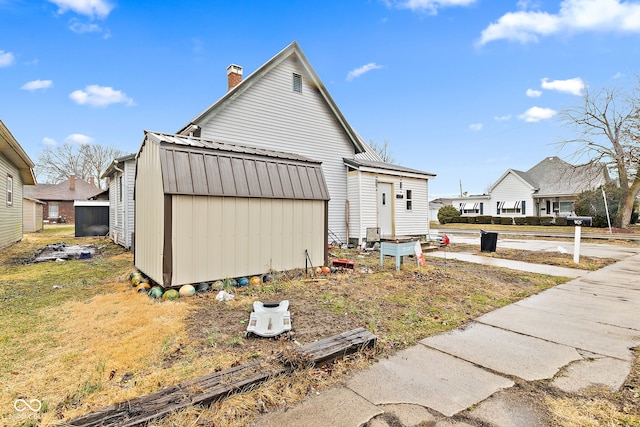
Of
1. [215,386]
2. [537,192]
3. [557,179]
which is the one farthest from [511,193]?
[215,386]

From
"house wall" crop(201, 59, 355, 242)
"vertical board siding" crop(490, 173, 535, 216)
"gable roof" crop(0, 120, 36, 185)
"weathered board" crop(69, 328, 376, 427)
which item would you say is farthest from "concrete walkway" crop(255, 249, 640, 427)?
"vertical board siding" crop(490, 173, 535, 216)

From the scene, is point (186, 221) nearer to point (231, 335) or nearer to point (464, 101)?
point (231, 335)

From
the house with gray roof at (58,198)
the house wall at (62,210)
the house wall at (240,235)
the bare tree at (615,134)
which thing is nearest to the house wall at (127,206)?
the house wall at (240,235)

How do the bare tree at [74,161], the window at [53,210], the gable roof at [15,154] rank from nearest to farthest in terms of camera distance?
the gable roof at [15,154]
the window at [53,210]
the bare tree at [74,161]

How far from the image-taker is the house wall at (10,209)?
12457 mm

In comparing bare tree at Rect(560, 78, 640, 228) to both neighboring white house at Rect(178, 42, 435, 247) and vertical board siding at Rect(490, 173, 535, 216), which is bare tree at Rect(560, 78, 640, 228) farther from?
neighboring white house at Rect(178, 42, 435, 247)

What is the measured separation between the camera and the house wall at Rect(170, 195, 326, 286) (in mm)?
5406

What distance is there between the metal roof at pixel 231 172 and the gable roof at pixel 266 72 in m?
4.13

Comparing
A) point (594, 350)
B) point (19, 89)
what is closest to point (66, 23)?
point (19, 89)

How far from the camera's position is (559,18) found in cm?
1316

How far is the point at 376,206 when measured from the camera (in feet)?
41.1

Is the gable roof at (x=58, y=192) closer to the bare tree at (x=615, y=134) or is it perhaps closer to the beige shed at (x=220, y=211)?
the beige shed at (x=220, y=211)

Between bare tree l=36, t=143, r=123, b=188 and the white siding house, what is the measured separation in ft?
113

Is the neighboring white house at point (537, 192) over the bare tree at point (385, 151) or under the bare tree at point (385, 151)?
under
